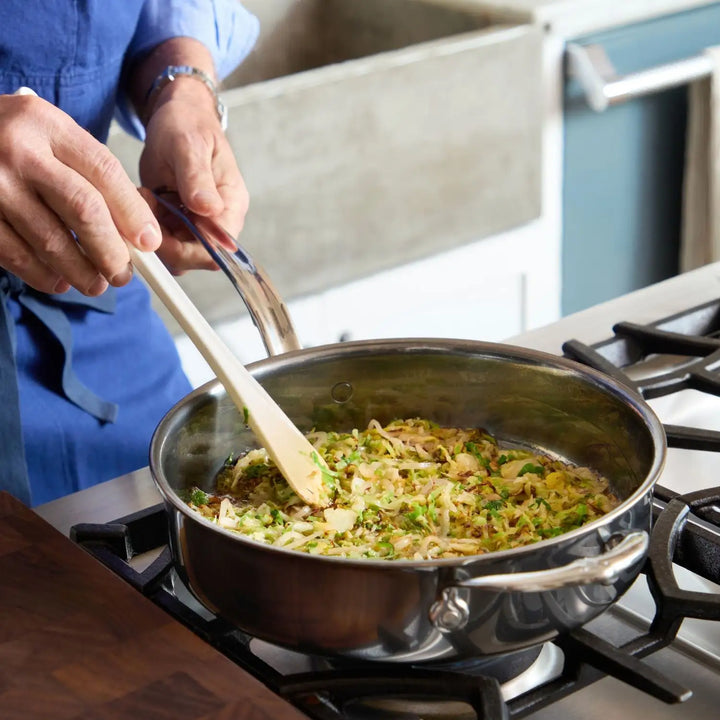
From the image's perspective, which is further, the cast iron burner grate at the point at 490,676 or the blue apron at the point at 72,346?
the blue apron at the point at 72,346

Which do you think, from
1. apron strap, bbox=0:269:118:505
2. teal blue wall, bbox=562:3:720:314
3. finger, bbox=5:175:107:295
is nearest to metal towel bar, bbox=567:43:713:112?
teal blue wall, bbox=562:3:720:314

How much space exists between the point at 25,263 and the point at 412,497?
0.94 ft

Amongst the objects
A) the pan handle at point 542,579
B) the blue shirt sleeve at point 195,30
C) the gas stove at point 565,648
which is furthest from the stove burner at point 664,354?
the blue shirt sleeve at point 195,30

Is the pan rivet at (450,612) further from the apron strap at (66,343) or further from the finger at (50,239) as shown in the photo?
the apron strap at (66,343)

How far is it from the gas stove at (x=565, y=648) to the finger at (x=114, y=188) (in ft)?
0.53

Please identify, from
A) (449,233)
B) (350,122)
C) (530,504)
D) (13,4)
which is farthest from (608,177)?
(530,504)

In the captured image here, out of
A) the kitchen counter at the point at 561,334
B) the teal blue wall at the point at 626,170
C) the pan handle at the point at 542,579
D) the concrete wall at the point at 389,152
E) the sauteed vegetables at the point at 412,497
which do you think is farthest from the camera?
the teal blue wall at the point at 626,170

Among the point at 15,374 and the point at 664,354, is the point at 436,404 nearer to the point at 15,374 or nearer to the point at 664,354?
the point at 664,354

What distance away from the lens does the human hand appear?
0.83m

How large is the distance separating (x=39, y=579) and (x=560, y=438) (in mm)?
324

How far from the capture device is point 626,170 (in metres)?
2.00

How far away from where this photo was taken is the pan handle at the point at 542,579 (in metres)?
0.46

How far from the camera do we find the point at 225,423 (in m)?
0.68

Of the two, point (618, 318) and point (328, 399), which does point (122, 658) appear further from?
point (618, 318)
